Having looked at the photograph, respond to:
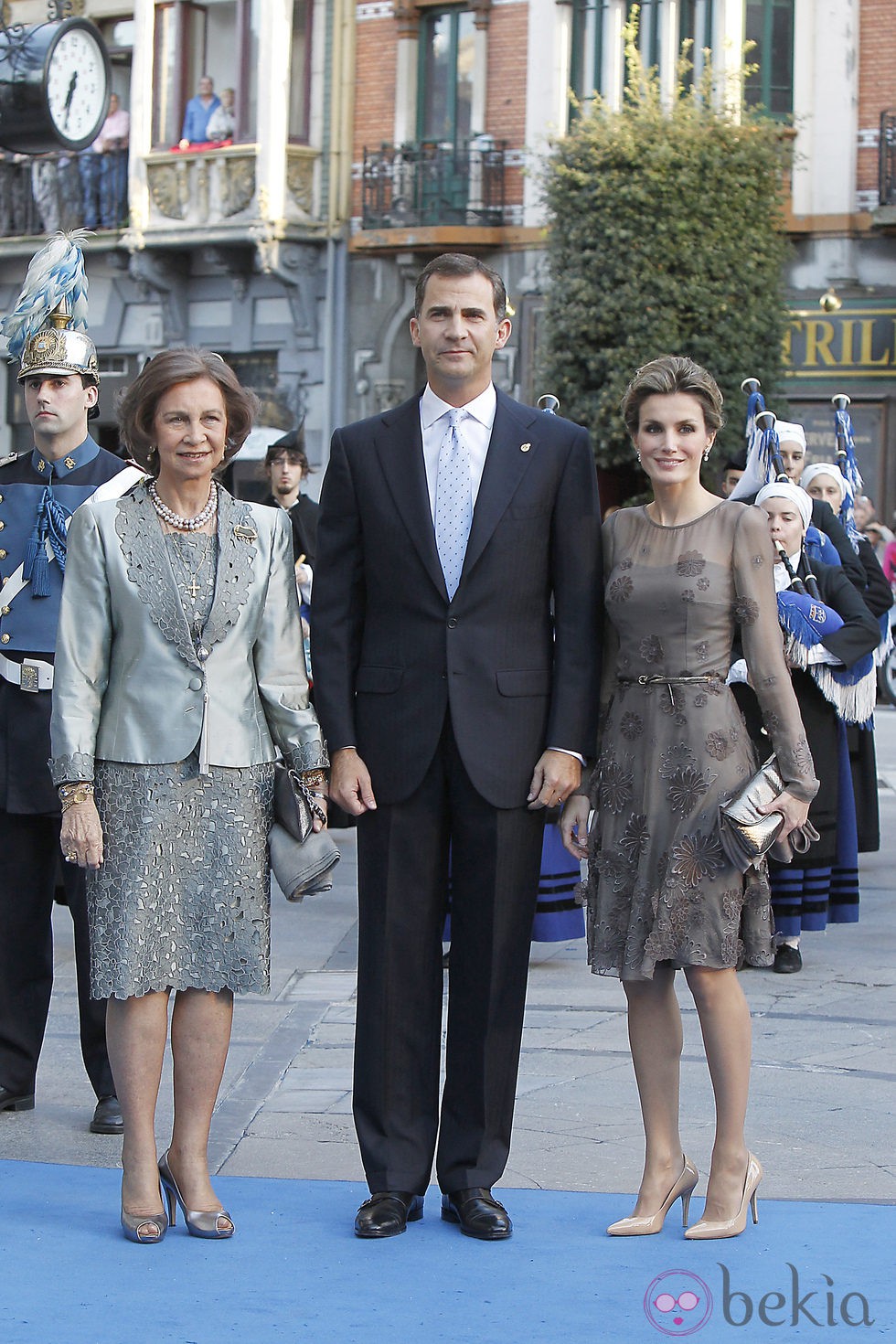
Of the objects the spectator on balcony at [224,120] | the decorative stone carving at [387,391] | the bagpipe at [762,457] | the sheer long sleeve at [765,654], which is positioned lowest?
the sheer long sleeve at [765,654]

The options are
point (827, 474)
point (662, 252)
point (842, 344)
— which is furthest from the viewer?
point (842, 344)

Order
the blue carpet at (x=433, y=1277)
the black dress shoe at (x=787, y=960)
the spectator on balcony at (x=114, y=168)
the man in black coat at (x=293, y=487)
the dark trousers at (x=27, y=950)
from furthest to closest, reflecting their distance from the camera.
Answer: the spectator on balcony at (x=114, y=168), the man in black coat at (x=293, y=487), the black dress shoe at (x=787, y=960), the dark trousers at (x=27, y=950), the blue carpet at (x=433, y=1277)

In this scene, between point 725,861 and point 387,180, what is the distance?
64.7 feet

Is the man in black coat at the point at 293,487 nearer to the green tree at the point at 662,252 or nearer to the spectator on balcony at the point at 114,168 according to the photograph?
the green tree at the point at 662,252

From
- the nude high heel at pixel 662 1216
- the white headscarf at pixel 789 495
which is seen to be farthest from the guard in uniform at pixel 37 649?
the white headscarf at pixel 789 495

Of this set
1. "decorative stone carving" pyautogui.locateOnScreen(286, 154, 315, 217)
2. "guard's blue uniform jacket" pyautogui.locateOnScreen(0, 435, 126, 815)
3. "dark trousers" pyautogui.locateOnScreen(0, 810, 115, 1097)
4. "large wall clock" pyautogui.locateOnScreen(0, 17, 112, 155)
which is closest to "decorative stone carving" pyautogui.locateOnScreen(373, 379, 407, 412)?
"decorative stone carving" pyautogui.locateOnScreen(286, 154, 315, 217)

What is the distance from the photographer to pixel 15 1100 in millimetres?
5371

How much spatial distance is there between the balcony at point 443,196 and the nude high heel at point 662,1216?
62.0 feet

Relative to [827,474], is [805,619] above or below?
below

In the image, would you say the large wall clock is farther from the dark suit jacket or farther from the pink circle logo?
the pink circle logo

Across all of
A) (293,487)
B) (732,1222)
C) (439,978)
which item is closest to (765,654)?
(439,978)

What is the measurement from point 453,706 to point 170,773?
2.12ft

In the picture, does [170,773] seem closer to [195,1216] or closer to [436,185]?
[195,1216]

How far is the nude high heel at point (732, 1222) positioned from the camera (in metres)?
4.30
